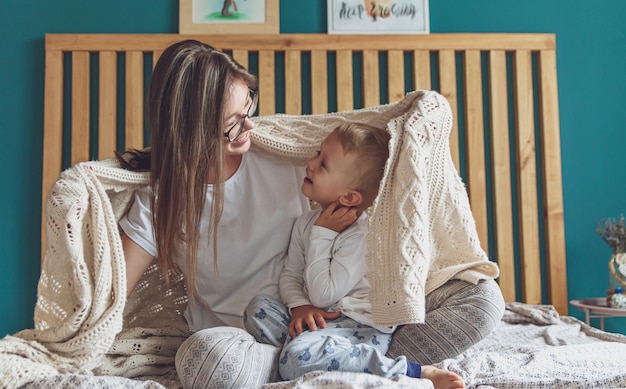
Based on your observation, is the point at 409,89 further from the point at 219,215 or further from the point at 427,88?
the point at 219,215

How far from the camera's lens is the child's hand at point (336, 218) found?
3.99 ft

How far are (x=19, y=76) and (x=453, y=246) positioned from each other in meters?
1.79

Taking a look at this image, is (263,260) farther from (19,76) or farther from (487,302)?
(19,76)

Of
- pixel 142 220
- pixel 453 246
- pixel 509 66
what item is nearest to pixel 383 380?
pixel 453 246

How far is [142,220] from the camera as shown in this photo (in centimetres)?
A: 130

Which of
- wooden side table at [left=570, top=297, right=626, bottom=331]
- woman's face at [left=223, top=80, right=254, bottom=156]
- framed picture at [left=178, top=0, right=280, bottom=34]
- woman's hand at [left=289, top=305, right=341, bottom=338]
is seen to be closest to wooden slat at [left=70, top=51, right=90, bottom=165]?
framed picture at [left=178, top=0, right=280, bottom=34]

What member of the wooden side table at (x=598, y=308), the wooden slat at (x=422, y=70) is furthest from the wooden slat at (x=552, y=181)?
the wooden slat at (x=422, y=70)

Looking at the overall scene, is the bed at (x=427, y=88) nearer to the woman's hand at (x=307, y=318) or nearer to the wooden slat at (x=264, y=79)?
the wooden slat at (x=264, y=79)

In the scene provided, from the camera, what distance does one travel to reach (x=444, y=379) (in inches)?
38.1

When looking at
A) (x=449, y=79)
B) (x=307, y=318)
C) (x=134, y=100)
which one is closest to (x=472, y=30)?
(x=449, y=79)

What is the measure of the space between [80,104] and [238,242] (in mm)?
1224

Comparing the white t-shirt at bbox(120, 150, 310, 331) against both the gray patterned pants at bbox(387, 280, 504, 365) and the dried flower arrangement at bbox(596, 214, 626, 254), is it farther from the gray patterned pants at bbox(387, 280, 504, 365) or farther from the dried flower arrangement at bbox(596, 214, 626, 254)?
the dried flower arrangement at bbox(596, 214, 626, 254)

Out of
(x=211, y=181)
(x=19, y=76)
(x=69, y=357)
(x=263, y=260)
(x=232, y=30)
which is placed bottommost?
(x=69, y=357)

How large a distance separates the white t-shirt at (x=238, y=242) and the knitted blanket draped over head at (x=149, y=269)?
6 cm
